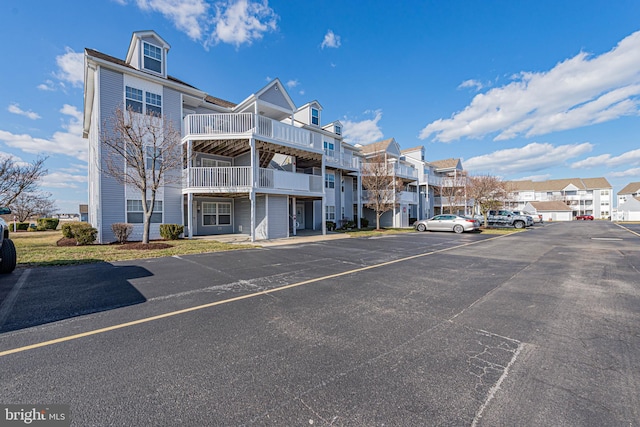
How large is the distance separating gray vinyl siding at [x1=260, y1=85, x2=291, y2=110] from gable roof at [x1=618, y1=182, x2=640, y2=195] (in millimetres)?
100556

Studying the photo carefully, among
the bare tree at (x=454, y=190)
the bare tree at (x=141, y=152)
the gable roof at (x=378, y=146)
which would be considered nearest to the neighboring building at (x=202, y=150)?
the bare tree at (x=141, y=152)

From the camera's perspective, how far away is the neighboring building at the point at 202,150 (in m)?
13.8

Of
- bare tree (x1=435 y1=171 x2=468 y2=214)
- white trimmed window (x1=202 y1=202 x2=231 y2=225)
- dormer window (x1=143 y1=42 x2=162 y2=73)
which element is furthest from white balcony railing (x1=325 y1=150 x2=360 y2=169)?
bare tree (x1=435 y1=171 x2=468 y2=214)

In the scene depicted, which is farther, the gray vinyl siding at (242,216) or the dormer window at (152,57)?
the gray vinyl siding at (242,216)

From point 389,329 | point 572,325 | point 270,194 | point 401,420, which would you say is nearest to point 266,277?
point 389,329

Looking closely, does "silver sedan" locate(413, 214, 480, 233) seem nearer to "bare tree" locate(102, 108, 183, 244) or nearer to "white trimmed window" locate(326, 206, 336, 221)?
"white trimmed window" locate(326, 206, 336, 221)

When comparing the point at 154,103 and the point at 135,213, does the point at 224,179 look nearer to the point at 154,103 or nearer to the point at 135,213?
the point at 135,213

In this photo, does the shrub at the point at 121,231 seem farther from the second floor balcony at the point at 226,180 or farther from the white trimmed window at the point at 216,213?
the white trimmed window at the point at 216,213

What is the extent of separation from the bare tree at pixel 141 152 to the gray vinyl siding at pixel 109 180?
0.45 m

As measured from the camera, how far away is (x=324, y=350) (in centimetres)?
306

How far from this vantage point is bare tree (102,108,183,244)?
12.2m

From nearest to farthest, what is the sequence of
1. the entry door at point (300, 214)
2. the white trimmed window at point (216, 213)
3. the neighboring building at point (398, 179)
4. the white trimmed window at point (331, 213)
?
the white trimmed window at point (216, 213) → the entry door at point (300, 214) → the white trimmed window at point (331, 213) → the neighboring building at point (398, 179)

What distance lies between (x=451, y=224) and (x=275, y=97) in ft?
56.0

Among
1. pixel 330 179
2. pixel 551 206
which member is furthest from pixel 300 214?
pixel 551 206
